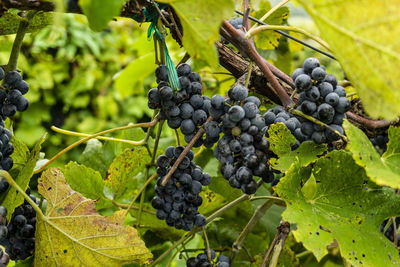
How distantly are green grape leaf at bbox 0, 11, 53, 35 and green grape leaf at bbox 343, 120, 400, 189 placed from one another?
23.5 inches

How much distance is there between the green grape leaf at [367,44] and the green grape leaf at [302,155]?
0.73 ft

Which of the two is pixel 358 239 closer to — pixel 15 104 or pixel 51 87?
pixel 15 104

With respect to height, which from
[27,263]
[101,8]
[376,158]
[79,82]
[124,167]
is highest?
[101,8]

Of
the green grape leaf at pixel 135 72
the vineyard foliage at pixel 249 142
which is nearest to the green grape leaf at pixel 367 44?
the vineyard foliage at pixel 249 142

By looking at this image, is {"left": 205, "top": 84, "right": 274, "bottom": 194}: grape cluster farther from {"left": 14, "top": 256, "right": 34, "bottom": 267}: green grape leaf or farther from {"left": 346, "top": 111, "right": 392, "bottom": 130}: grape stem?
{"left": 14, "top": 256, "right": 34, "bottom": 267}: green grape leaf

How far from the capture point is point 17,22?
0.81 metres

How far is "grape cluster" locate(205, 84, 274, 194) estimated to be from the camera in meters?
0.65

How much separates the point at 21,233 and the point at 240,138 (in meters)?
0.45

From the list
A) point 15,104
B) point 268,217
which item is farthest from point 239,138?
point 268,217

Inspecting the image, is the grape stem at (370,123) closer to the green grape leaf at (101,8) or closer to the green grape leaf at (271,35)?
the green grape leaf at (271,35)

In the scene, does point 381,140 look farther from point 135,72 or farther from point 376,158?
point 135,72

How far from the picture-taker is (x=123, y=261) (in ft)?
2.42

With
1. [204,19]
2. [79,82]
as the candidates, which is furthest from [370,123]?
[79,82]

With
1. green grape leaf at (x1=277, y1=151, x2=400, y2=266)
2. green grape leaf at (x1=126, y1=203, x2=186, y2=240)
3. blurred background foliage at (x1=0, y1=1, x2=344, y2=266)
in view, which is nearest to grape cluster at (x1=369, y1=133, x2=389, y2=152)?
green grape leaf at (x1=277, y1=151, x2=400, y2=266)
